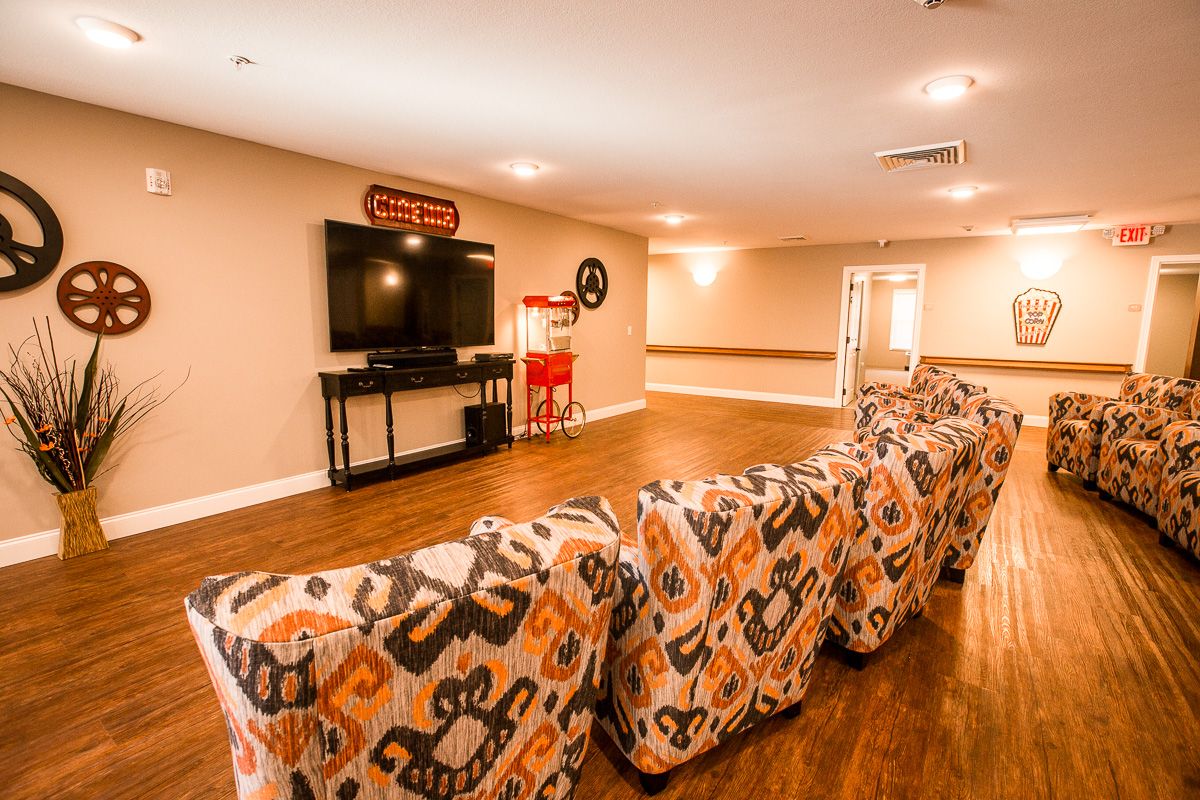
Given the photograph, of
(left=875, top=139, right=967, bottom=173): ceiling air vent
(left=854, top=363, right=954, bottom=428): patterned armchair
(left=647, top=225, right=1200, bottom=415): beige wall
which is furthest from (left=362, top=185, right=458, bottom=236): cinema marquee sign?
(left=647, top=225, right=1200, bottom=415): beige wall

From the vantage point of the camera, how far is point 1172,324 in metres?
8.38

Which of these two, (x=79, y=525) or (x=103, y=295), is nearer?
(x=79, y=525)

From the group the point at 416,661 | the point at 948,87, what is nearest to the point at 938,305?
the point at 948,87

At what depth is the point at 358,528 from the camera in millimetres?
3387

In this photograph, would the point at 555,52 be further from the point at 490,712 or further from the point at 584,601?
the point at 490,712

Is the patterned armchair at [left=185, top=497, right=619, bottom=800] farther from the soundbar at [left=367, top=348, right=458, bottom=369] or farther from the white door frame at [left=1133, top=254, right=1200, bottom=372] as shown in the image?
the white door frame at [left=1133, top=254, right=1200, bottom=372]

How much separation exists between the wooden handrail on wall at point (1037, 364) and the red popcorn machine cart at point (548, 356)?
5.33 meters

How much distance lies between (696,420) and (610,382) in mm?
1266

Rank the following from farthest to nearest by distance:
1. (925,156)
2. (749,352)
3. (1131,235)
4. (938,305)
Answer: (749,352)
(938,305)
(1131,235)
(925,156)

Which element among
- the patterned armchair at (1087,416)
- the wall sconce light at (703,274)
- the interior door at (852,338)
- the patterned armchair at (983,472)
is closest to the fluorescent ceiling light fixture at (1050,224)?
the patterned armchair at (1087,416)

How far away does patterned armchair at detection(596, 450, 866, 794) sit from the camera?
50.8 inches

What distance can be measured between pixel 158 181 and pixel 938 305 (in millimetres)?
8624

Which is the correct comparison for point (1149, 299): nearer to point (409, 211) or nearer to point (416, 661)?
point (409, 211)

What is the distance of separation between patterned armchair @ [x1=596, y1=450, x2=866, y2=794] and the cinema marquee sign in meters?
3.86
